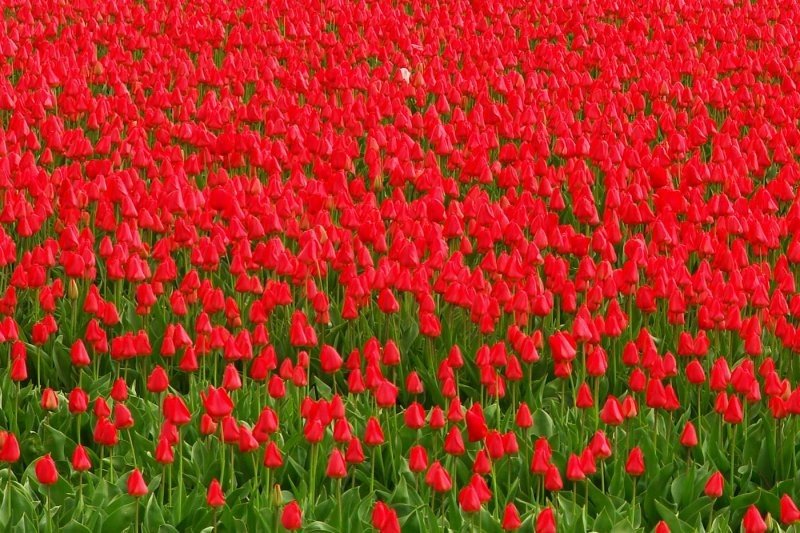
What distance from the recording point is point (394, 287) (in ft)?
19.5

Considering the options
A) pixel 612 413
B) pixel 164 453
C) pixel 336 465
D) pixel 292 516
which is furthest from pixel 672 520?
pixel 164 453

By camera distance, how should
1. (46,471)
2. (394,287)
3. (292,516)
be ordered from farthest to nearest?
(394,287) → (46,471) → (292,516)

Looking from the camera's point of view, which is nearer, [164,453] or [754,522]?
[754,522]

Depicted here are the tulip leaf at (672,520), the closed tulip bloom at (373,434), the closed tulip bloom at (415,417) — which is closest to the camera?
the closed tulip bloom at (373,434)

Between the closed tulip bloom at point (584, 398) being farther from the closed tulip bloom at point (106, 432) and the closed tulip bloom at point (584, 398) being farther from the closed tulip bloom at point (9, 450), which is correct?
the closed tulip bloom at point (9, 450)

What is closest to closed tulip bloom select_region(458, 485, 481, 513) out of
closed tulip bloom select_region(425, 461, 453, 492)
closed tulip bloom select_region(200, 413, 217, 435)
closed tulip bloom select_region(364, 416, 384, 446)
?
closed tulip bloom select_region(425, 461, 453, 492)

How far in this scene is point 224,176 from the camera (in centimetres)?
752

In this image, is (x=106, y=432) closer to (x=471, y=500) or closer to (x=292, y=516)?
(x=292, y=516)

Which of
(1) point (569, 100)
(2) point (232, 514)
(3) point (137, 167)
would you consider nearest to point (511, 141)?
(1) point (569, 100)

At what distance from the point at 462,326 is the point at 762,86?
3953mm

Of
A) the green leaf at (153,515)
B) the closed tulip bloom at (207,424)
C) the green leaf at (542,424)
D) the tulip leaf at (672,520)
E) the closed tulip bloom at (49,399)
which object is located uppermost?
the closed tulip bloom at (207,424)

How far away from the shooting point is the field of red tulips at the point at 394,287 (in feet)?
15.3

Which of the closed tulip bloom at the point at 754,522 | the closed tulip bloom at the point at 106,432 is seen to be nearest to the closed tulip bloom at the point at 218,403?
the closed tulip bloom at the point at 106,432

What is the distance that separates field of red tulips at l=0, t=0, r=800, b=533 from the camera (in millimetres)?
4652
